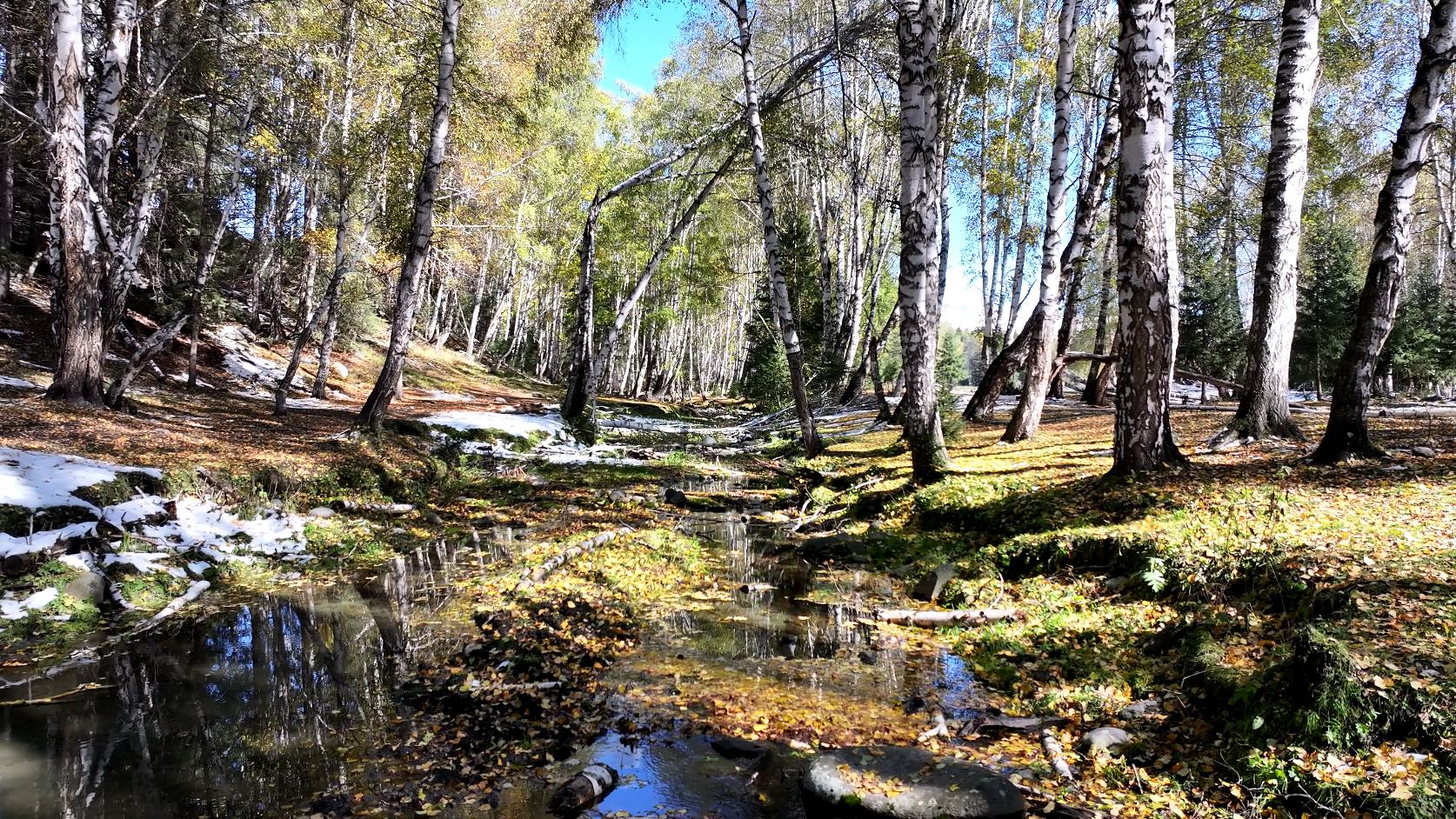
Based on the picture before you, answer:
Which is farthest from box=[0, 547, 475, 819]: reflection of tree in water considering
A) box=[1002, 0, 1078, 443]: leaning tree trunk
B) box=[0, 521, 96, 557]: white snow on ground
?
box=[1002, 0, 1078, 443]: leaning tree trunk

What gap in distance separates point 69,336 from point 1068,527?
13287 mm

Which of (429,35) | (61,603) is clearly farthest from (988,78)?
(61,603)

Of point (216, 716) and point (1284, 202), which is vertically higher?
point (1284, 202)

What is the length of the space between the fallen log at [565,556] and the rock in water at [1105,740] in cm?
493

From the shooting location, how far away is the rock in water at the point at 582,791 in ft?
11.1

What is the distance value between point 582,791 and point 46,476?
6456mm

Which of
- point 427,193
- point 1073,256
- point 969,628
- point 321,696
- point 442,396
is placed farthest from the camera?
point 442,396

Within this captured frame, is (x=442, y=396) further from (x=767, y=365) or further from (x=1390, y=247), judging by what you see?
(x=1390, y=247)

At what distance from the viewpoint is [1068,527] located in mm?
6703

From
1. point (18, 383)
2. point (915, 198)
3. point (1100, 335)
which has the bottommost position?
point (18, 383)

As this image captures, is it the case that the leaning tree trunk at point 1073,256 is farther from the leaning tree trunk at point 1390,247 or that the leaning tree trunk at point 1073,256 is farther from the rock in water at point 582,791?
the rock in water at point 582,791

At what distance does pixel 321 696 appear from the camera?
4559 millimetres

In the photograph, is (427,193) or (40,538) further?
(427,193)

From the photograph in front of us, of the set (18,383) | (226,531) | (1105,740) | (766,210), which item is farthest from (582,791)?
(18,383)
